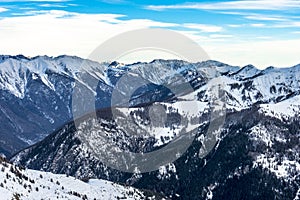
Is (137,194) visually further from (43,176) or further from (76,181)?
(43,176)

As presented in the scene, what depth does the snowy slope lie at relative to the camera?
70312 millimetres

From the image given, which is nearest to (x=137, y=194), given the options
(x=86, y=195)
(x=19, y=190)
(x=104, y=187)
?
→ (x=104, y=187)

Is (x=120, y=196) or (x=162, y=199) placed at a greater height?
(x=120, y=196)

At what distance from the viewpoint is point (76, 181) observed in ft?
332

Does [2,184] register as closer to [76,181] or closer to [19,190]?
[19,190]

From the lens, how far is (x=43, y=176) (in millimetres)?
96562

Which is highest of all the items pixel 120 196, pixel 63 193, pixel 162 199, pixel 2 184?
pixel 2 184

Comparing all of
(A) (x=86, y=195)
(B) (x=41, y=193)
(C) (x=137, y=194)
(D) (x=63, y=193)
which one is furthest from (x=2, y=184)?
(C) (x=137, y=194)

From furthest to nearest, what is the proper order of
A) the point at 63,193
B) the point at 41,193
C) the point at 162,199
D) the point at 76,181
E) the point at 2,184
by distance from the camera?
1. the point at 162,199
2. the point at 76,181
3. the point at 63,193
4. the point at 41,193
5. the point at 2,184

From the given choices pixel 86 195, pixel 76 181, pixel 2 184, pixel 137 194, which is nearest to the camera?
pixel 2 184

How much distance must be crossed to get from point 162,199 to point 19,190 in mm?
60614

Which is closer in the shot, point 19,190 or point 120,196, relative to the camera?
point 19,190

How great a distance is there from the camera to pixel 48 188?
84188 millimetres

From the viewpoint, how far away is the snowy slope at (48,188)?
231ft
